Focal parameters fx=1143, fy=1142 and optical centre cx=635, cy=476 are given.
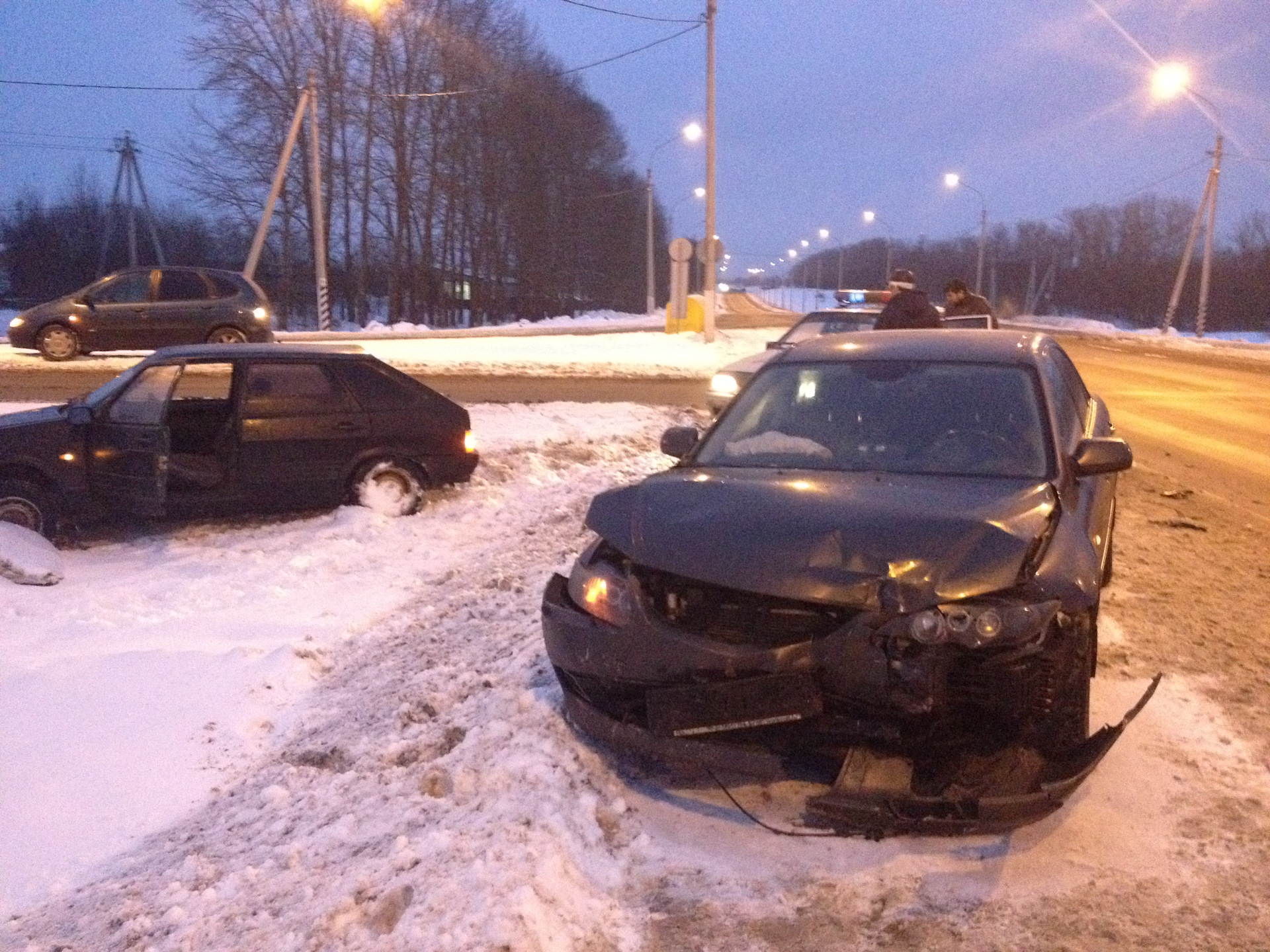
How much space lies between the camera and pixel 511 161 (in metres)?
58.6

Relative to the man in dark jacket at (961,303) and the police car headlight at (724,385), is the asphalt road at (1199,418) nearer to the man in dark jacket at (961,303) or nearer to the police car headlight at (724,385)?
the man in dark jacket at (961,303)

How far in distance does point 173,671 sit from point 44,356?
17.0 meters

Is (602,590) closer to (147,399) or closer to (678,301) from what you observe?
(147,399)

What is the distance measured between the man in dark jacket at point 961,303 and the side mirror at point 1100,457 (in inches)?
311

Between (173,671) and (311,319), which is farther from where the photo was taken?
(311,319)

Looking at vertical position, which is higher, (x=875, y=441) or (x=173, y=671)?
(x=875, y=441)

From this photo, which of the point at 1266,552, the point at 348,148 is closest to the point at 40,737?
the point at 1266,552

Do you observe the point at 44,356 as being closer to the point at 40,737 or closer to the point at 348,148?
the point at 40,737

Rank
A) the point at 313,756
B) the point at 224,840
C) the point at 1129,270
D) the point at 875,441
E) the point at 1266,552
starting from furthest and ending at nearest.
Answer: the point at 1129,270 < the point at 1266,552 < the point at 875,441 < the point at 313,756 < the point at 224,840

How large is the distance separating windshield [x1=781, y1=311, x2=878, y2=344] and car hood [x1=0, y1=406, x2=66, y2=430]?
7.90 meters

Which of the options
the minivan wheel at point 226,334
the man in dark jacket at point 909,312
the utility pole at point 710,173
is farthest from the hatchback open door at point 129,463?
the utility pole at point 710,173

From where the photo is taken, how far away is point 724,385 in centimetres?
1209

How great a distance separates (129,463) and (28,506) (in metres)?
0.70

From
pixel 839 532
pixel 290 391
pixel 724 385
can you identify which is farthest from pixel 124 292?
pixel 839 532
